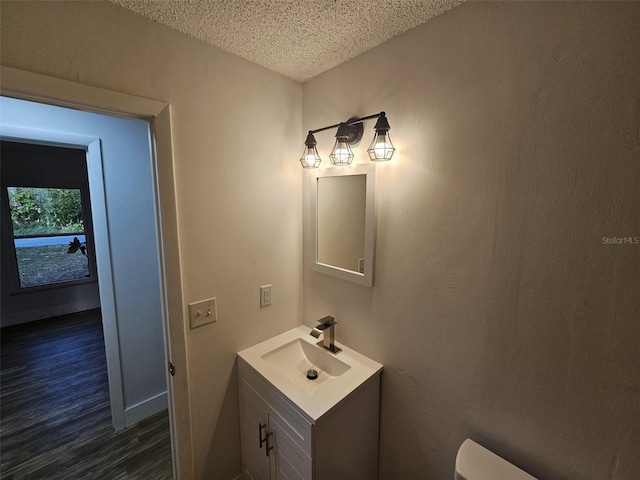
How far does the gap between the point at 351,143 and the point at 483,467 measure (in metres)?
1.42

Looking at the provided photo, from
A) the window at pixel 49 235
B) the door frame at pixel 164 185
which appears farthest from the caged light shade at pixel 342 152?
the window at pixel 49 235

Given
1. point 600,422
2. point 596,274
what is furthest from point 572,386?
point 596,274

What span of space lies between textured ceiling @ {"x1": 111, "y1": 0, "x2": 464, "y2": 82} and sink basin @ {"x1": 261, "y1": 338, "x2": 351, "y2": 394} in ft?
5.06

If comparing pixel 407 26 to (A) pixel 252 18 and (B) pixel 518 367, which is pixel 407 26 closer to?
(A) pixel 252 18

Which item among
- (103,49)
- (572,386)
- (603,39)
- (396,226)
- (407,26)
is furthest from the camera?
(396,226)

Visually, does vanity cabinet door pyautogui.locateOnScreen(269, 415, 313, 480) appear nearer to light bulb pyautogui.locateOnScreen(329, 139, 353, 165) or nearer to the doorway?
the doorway

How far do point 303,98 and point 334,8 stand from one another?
0.63 meters

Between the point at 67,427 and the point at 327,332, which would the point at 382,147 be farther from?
the point at 67,427

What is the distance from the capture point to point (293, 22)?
1053mm

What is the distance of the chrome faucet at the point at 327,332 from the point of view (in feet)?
4.63

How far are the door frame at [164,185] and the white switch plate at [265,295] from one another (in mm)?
433

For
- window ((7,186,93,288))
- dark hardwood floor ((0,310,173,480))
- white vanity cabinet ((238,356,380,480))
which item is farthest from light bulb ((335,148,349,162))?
window ((7,186,93,288))

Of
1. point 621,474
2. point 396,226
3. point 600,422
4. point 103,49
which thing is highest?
point 103,49

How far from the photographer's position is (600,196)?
0.74 meters
